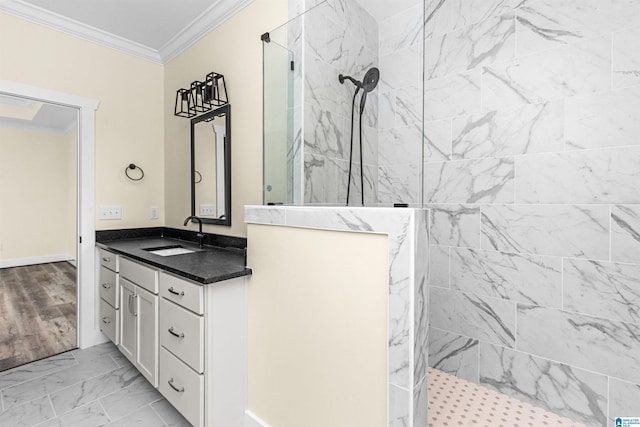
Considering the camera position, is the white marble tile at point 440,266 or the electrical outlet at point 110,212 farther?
the electrical outlet at point 110,212

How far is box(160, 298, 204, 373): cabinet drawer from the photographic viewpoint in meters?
1.46

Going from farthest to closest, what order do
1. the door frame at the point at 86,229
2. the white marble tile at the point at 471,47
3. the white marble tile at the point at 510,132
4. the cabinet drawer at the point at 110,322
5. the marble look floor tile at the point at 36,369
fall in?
the door frame at the point at 86,229 < the cabinet drawer at the point at 110,322 < the marble look floor tile at the point at 36,369 < the white marble tile at the point at 471,47 < the white marble tile at the point at 510,132

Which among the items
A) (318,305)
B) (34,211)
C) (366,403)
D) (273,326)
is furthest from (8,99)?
(366,403)

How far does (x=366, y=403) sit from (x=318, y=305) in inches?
15.3

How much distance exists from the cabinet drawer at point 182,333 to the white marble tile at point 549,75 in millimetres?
1949

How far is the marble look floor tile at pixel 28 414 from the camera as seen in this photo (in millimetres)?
1688

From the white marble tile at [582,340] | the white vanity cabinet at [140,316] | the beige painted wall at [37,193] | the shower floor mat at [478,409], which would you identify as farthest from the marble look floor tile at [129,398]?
the white marble tile at [582,340]

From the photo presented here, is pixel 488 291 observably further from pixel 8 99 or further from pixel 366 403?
pixel 8 99

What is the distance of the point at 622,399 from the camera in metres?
1.45

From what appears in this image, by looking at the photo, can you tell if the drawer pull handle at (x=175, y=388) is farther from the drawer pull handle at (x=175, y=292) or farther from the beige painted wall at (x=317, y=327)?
the drawer pull handle at (x=175, y=292)

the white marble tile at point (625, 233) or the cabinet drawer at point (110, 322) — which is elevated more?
the white marble tile at point (625, 233)

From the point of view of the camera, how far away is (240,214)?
2.23m

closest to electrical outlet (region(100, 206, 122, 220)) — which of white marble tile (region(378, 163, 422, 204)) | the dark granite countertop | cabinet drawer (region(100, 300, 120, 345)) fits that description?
the dark granite countertop

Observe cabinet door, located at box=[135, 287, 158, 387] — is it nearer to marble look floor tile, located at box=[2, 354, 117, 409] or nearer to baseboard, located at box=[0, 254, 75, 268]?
marble look floor tile, located at box=[2, 354, 117, 409]
